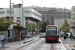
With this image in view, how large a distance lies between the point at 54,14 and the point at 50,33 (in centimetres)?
13895

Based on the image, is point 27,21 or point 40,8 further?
point 40,8

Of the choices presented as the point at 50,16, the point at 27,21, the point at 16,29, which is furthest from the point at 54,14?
the point at 16,29

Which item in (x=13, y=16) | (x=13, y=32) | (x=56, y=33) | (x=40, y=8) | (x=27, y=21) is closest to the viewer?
(x=56, y=33)

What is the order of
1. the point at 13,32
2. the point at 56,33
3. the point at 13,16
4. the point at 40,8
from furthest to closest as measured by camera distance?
the point at 40,8, the point at 13,16, the point at 13,32, the point at 56,33

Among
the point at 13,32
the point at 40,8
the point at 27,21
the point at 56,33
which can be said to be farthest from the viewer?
the point at 40,8

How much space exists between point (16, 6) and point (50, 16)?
69.1 m

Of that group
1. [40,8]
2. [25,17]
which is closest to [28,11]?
[25,17]

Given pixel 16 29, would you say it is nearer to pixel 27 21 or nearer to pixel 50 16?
pixel 27 21

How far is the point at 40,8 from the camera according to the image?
17388 centimetres

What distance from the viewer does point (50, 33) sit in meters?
38.7

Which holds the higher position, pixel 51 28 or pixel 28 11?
pixel 28 11

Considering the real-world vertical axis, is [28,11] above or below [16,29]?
above

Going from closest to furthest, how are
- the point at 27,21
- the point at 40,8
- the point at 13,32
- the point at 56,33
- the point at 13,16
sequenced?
the point at 56,33 < the point at 13,32 < the point at 13,16 < the point at 27,21 < the point at 40,8

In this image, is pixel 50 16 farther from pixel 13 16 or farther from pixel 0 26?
pixel 0 26
